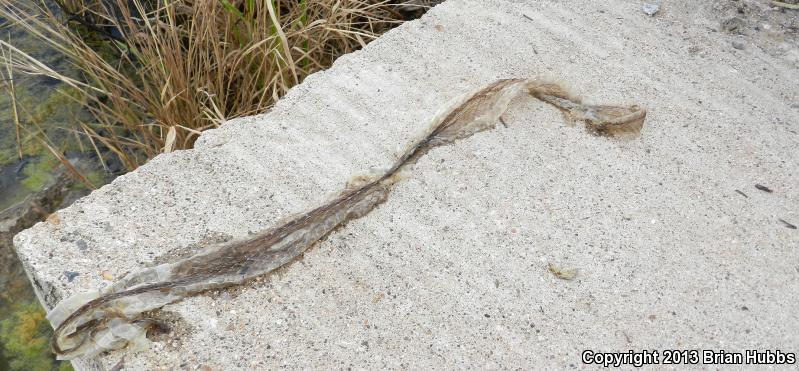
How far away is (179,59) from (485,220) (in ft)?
3.25

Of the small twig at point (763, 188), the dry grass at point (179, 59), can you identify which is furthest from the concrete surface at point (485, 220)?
the dry grass at point (179, 59)

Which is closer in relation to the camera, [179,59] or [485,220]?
[485,220]

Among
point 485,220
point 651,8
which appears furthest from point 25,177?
point 651,8

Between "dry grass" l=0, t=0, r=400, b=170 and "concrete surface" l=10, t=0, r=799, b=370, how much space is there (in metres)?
0.29

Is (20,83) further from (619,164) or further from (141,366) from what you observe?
(619,164)

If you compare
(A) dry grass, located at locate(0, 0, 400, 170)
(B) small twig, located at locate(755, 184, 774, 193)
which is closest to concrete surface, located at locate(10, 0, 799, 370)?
(B) small twig, located at locate(755, 184, 774, 193)

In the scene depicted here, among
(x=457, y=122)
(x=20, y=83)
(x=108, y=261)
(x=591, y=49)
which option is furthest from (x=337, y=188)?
(x=20, y=83)

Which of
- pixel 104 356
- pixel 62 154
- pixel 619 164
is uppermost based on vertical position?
pixel 619 164

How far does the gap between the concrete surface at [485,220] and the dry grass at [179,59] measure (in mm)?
293

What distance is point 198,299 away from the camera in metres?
1.30

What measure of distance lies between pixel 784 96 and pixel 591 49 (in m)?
0.50

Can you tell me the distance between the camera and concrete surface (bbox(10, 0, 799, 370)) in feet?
4.24

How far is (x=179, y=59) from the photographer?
1.89 meters

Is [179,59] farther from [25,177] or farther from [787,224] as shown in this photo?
[787,224]
